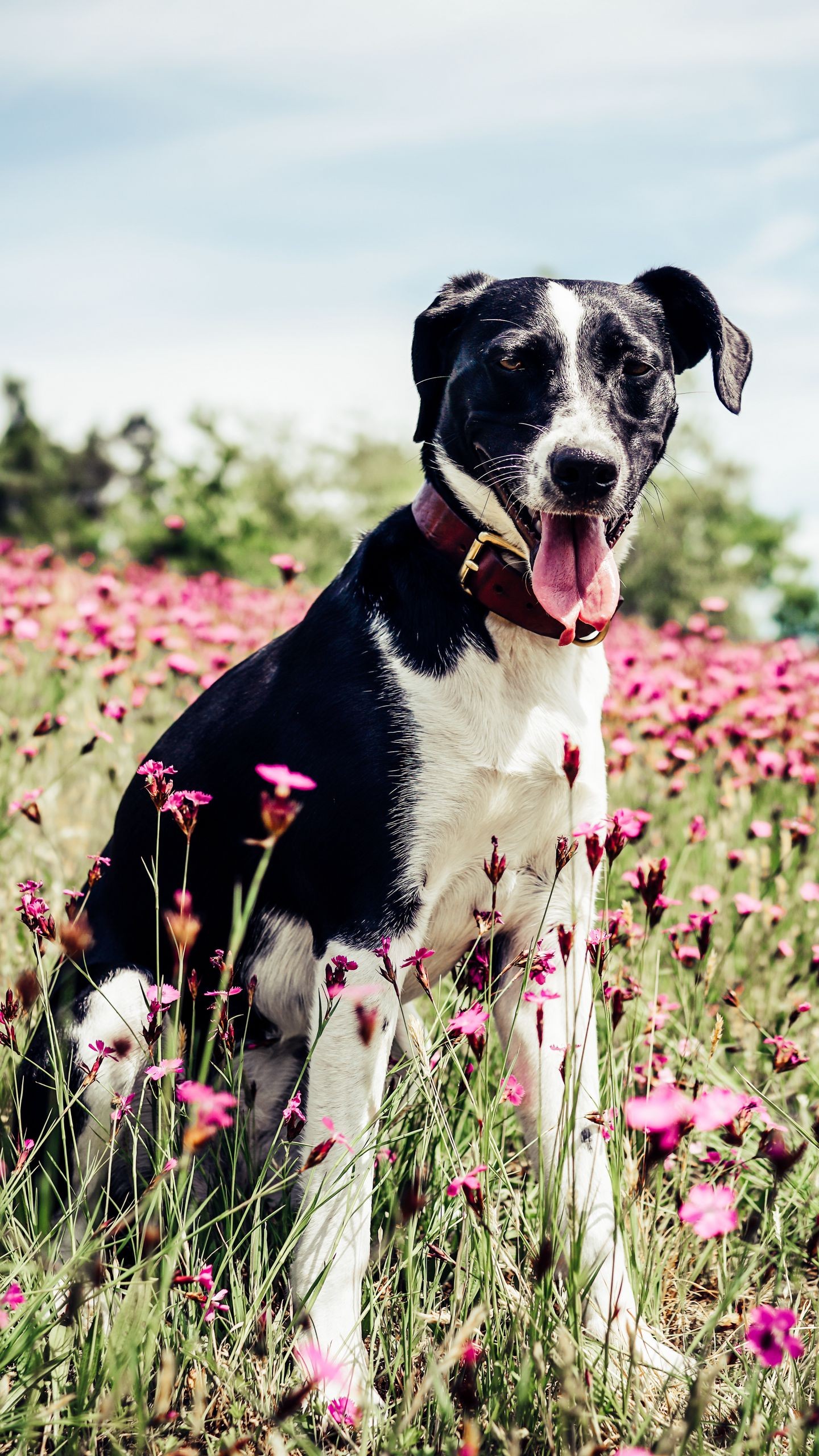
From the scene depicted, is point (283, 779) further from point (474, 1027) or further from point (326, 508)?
point (326, 508)

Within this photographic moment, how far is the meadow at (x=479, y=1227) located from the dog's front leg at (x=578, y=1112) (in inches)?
2.2

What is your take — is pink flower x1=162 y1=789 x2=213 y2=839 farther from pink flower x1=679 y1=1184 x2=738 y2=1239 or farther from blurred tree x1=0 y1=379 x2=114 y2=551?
blurred tree x1=0 y1=379 x2=114 y2=551

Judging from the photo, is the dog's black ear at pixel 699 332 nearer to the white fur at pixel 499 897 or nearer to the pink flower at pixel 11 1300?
the white fur at pixel 499 897

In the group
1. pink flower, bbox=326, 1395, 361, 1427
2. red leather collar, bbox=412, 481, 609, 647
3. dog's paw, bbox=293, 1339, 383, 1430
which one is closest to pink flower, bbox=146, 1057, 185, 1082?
dog's paw, bbox=293, 1339, 383, 1430

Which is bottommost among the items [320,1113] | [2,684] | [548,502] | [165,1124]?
Result: [2,684]

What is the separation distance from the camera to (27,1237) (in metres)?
2.10

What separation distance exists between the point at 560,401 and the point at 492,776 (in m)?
A: 0.85

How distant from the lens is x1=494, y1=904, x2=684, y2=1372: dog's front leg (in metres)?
2.10

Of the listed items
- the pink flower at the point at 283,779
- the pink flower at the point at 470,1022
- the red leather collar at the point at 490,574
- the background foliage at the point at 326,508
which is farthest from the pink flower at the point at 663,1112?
the background foliage at the point at 326,508

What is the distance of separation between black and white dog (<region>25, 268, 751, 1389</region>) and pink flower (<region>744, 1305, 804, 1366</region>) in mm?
803

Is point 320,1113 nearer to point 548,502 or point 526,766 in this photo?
point 526,766

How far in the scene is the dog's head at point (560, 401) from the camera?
2287mm

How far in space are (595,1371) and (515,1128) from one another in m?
0.92

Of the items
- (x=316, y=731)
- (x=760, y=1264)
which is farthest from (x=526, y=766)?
(x=760, y=1264)
